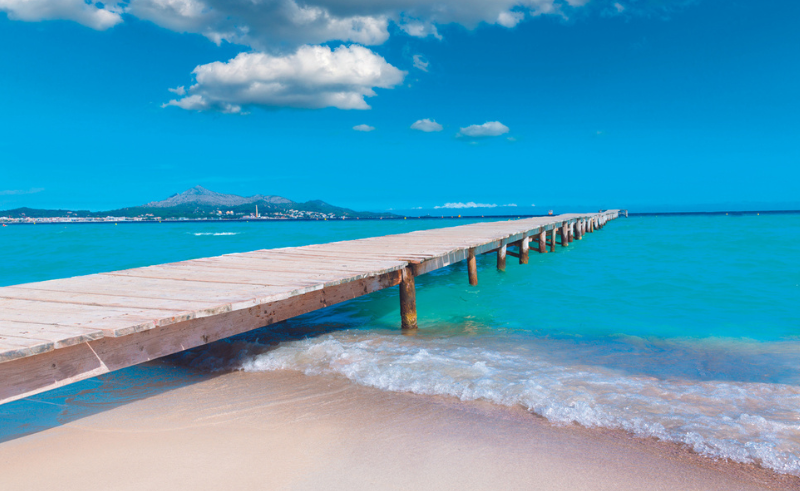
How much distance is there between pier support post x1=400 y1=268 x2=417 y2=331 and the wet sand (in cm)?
248

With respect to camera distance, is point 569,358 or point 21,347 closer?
point 21,347

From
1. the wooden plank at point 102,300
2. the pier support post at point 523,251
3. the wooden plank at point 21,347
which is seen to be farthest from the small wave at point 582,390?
the pier support post at point 523,251

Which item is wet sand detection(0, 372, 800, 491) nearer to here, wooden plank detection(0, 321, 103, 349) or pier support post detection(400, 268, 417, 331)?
wooden plank detection(0, 321, 103, 349)

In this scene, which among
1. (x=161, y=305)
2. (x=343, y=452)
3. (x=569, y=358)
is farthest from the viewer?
(x=569, y=358)

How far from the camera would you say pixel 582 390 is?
14.9 ft

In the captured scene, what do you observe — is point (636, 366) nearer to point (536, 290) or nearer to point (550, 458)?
point (550, 458)

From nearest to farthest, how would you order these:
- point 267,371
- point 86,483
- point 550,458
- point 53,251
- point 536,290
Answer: point 86,483 < point 550,458 < point 267,371 < point 536,290 < point 53,251

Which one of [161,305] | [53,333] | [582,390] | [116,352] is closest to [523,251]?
[582,390]

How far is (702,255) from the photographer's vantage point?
64.1 feet

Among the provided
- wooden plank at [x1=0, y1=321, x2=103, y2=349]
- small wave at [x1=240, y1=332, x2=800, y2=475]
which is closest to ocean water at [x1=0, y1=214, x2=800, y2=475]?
small wave at [x1=240, y1=332, x2=800, y2=475]

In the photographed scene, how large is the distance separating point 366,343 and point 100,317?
3.53 meters

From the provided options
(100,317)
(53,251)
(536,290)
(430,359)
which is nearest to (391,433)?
(430,359)

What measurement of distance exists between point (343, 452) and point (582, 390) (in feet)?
8.11

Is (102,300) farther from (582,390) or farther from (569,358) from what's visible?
(569,358)
